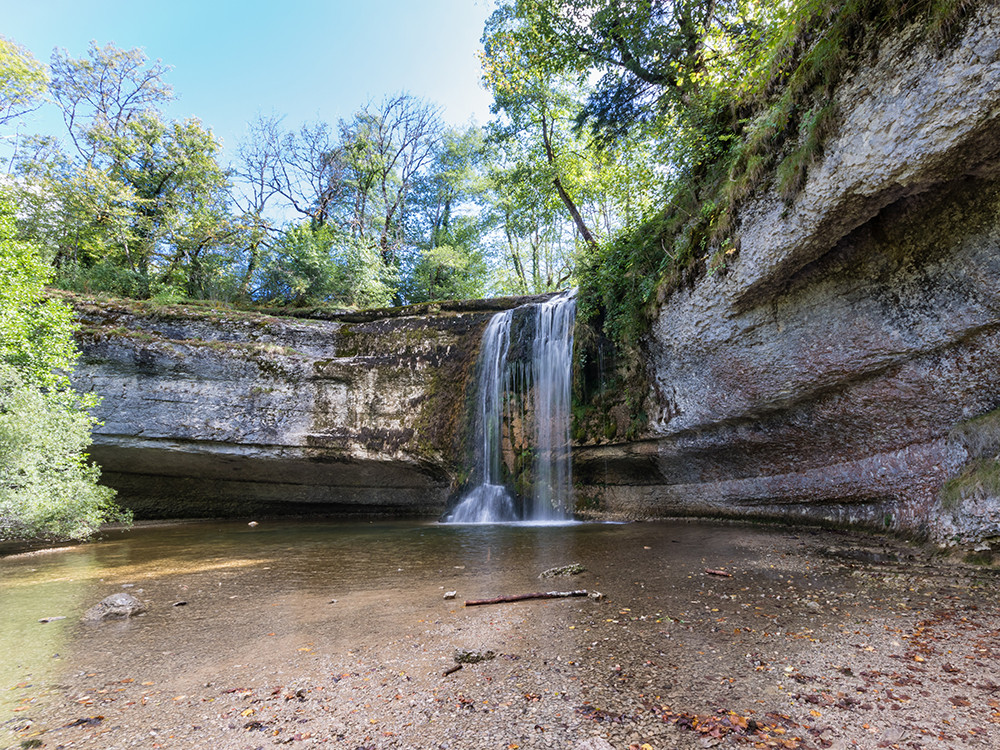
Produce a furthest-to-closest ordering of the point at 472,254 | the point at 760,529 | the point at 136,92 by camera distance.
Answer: the point at 472,254, the point at 136,92, the point at 760,529

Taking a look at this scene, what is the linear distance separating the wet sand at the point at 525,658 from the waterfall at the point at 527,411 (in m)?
5.80

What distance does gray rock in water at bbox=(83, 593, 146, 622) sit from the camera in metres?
3.84

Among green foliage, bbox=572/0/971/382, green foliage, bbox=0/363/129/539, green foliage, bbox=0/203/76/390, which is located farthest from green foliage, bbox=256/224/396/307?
green foliage, bbox=572/0/971/382

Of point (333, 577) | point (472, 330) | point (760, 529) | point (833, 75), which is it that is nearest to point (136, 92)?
point (472, 330)

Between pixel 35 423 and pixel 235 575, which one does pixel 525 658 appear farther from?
pixel 35 423

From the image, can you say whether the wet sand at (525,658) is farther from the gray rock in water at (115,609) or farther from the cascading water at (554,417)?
the cascading water at (554,417)

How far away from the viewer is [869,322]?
569cm

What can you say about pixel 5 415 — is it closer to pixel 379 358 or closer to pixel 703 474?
pixel 379 358

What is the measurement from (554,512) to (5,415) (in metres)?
10.4

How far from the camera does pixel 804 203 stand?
5.19 metres

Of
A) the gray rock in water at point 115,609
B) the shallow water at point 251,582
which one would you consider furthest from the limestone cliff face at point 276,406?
the gray rock in water at point 115,609

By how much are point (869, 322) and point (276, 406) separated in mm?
12742

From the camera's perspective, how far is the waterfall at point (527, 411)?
440 inches

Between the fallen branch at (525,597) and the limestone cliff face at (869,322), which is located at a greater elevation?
the limestone cliff face at (869,322)
